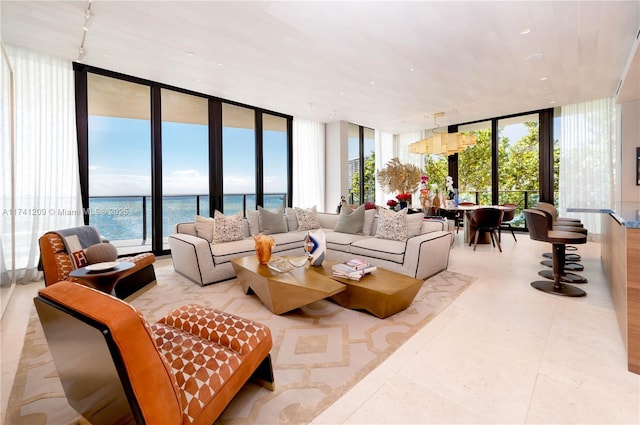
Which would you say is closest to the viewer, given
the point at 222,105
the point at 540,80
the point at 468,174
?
the point at 540,80

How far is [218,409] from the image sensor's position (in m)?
1.28

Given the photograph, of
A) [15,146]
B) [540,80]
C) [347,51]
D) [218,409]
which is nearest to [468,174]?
[540,80]

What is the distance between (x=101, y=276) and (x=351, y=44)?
3581 mm

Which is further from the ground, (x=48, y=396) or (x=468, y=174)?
(x=468, y=174)

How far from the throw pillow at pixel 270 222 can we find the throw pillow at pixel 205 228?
799mm

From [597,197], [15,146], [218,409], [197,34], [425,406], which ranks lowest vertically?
[425,406]

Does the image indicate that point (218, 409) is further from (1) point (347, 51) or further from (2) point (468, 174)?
(2) point (468, 174)

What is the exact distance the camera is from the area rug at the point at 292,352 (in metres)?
1.52

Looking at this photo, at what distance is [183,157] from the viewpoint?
6.43 m

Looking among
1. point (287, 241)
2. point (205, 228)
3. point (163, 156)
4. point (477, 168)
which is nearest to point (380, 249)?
point (287, 241)

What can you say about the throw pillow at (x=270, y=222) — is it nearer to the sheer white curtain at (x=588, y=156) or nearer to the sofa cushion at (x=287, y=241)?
the sofa cushion at (x=287, y=241)

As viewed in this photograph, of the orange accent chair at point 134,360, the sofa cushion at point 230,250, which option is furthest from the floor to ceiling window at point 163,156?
the orange accent chair at point 134,360

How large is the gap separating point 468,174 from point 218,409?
839 centimetres

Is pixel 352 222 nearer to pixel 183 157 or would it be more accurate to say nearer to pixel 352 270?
pixel 352 270
